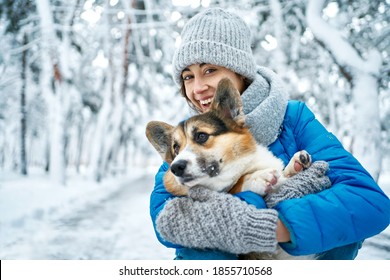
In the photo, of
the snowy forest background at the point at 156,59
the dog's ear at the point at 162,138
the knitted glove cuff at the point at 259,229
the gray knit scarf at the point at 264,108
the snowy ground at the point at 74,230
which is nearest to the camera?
the knitted glove cuff at the point at 259,229

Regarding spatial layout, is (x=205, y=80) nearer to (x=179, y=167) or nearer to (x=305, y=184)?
(x=179, y=167)

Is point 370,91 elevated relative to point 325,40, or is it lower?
lower

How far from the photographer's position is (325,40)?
3.47m

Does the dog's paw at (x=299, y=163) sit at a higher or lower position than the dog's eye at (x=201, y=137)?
lower

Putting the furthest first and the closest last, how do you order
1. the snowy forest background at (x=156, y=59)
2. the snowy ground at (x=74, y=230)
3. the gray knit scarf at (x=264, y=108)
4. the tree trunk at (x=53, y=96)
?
the tree trunk at (x=53, y=96), the snowy forest background at (x=156, y=59), the snowy ground at (x=74, y=230), the gray knit scarf at (x=264, y=108)

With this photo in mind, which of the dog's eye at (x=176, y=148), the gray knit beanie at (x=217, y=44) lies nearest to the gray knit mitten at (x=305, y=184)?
the dog's eye at (x=176, y=148)

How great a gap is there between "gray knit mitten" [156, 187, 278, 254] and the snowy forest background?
1.86 meters

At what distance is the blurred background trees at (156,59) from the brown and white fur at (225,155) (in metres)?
1.80

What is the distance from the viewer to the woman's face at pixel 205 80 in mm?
1573

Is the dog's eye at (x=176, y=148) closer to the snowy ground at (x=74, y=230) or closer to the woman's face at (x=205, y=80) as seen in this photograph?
the woman's face at (x=205, y=80)

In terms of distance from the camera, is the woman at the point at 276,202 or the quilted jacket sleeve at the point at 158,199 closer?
the woman at the point at 276,202

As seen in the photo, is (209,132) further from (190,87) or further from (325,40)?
(325,40)

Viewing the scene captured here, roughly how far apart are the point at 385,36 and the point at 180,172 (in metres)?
2.69
